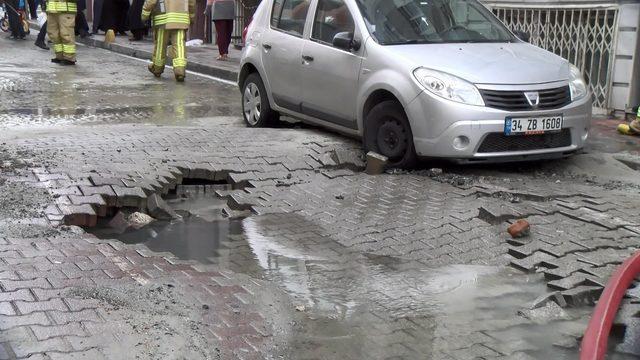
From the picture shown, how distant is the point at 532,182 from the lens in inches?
282

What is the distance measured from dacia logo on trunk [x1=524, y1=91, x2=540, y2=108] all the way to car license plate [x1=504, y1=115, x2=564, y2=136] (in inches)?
4.7

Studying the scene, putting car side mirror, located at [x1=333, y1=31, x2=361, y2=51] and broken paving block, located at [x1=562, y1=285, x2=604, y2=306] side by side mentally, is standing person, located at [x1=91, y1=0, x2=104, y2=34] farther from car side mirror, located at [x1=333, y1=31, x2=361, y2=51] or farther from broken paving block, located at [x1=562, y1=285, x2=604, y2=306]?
broken paving block, located at [x1=562, y1=285, x2=604, y2=306]

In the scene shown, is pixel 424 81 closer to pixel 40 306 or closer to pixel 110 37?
pixel 40 306

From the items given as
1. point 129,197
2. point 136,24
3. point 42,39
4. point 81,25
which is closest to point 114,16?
point 81,25

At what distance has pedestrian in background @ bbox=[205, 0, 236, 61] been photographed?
56.0 ft

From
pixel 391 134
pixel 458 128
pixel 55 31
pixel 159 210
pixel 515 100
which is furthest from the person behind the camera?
pixel 55 31

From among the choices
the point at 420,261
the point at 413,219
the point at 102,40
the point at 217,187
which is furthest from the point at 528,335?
the point at 102,40

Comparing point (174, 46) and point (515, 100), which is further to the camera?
point (174, 46)

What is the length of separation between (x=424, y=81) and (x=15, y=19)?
16529 millimetres

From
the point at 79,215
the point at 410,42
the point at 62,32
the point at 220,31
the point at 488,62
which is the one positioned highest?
the point at 410,42

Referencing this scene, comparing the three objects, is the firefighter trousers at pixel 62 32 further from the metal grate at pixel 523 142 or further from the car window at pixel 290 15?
the metal grate at pixel 523 142

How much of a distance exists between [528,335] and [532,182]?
3.09 metres

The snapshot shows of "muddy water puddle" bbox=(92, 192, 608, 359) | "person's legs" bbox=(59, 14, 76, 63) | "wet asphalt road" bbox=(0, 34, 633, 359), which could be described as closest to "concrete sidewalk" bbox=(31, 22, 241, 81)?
"person's legs" bbox=(59, 14, 76, 63)

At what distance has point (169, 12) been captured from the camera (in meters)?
14.1
